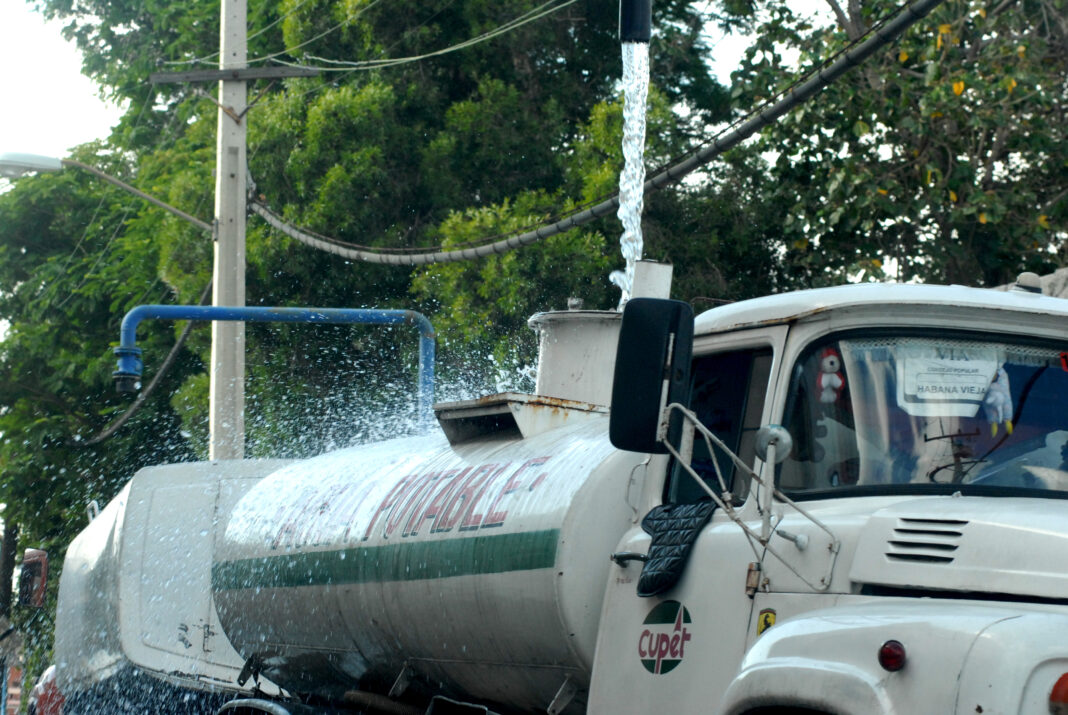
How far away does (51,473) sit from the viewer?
27609 millimetres

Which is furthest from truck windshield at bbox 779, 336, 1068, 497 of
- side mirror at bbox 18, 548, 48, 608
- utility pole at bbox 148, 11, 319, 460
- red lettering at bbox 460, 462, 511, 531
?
utility pole at bbox 148, 11, 319, 460

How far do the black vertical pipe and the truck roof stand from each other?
17.6 feet

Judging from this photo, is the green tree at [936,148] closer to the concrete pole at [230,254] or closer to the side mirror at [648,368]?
the concrete pole at [230,254]

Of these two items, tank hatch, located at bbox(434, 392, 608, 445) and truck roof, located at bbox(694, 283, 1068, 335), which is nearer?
truck roof, located at bbox(694, 283, 1068, 335)

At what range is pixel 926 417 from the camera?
414 centimetres

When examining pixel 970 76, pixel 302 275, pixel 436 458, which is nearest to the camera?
pixel 436 458

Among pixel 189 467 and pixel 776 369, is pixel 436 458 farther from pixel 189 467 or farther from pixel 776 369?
pixel 189 467

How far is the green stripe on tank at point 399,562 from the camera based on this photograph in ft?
17.1

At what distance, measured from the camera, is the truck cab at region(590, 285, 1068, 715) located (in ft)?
11.5

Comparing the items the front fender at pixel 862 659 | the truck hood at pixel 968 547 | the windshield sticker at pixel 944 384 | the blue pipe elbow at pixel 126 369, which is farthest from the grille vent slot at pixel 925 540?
the blue pipe elbow at pixel 126 369

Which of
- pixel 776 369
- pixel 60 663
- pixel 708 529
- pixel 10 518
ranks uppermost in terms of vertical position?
pixel 776 369

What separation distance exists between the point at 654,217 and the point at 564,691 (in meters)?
15.1

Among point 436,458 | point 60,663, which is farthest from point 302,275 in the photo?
point 436,458

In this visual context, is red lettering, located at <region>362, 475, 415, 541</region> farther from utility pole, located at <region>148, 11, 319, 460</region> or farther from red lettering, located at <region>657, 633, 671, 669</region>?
utility pole, located at <region>148, 11, 319, 460</region>
